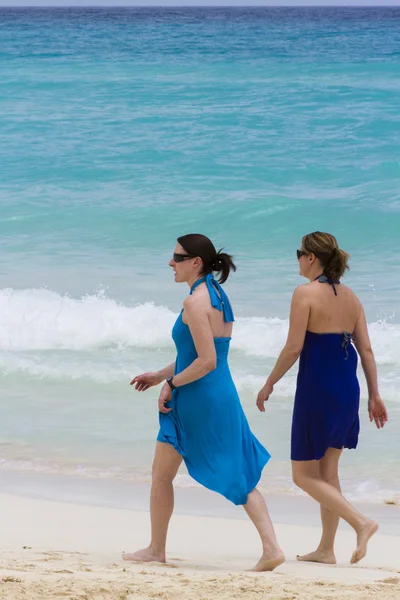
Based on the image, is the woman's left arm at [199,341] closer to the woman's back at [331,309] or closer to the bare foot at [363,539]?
the woman's back at [331,309]

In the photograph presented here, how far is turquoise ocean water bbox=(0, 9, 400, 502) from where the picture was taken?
7.12m

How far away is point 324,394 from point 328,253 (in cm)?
62

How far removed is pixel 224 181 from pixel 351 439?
1502 cm

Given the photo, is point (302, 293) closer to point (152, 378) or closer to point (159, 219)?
point (152, 378)

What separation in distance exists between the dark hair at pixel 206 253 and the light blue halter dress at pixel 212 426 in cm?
→ 6

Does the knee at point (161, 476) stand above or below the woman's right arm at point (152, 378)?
below

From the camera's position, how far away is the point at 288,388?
7859 millimetres

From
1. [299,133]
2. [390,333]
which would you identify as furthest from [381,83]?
[390,333]

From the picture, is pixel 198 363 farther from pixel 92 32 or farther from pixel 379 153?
pixel 92 32

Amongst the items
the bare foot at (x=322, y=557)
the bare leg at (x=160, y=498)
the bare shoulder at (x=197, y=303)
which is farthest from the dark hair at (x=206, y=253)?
the bare foot at (x=322, y=557)

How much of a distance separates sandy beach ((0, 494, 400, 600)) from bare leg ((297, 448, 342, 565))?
7 centimetres

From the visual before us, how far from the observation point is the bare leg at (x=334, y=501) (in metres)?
4.09

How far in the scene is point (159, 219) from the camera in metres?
16.7

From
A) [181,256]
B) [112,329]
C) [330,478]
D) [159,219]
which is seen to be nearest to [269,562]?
[330,478]
